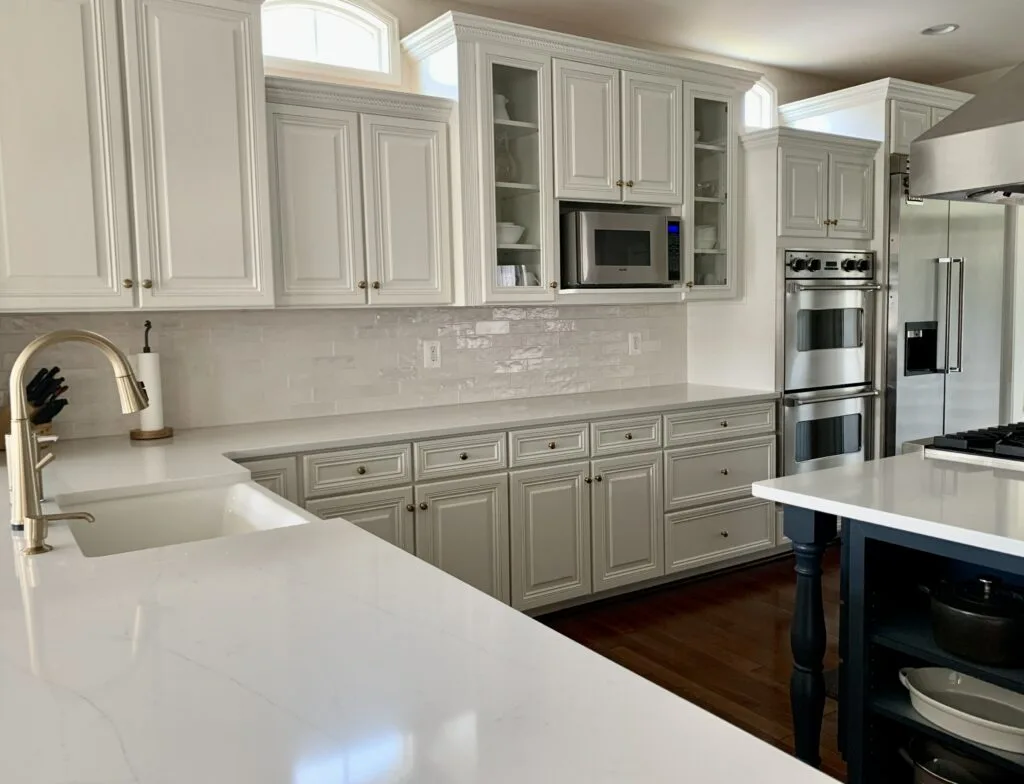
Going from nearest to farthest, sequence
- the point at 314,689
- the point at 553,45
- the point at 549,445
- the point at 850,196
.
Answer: the point at 314,689
the point at 549,445
the point at 553,45
the point at 850,196

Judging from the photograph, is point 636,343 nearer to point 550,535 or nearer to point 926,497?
point 550,535

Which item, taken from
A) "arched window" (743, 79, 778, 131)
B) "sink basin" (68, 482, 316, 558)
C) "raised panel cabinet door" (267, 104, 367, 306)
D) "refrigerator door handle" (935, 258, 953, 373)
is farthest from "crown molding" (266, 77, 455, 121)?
"refrigerator door handle" (935, 258, 953, 373)

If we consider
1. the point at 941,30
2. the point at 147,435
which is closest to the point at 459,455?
the point at 147,435

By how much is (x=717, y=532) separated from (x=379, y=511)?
A: 5.75 ft

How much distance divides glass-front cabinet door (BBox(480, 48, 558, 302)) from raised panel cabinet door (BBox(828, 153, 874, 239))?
161cm

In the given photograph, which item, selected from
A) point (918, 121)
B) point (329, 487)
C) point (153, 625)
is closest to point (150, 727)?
point (153, 625)

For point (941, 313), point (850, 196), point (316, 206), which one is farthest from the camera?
point (941, 313)

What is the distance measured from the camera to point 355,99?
10.8 feet

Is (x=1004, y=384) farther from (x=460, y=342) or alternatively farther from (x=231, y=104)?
(x=231, y=104)

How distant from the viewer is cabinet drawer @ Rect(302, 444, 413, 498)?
2.98 m

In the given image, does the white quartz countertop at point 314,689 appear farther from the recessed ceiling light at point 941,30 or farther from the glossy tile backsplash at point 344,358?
the recessed ceiling light at point 941,30

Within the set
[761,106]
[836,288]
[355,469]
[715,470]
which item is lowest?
[715,470]

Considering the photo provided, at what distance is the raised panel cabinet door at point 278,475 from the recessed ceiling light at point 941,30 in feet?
12.8

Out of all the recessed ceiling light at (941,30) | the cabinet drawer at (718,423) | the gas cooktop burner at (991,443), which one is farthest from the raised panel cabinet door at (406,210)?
the recessed ceiling light at (941,30)
